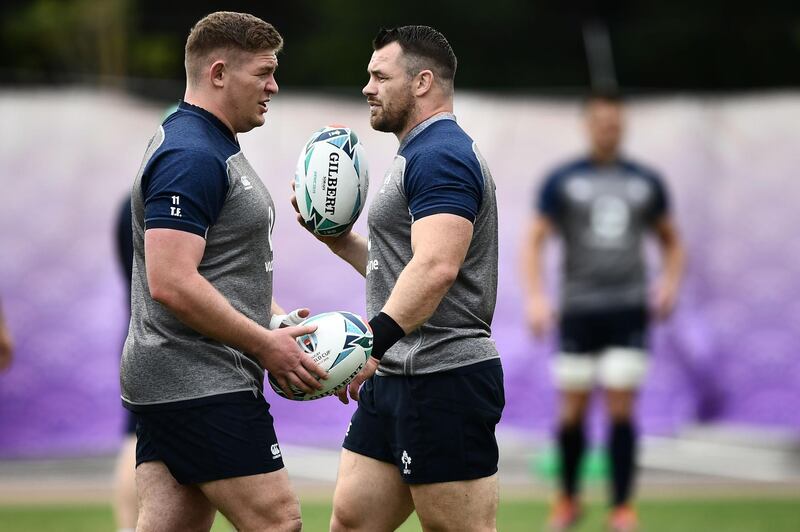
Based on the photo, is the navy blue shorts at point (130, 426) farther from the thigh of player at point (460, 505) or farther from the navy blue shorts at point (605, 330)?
the navy blue shorts at point (605, 330)

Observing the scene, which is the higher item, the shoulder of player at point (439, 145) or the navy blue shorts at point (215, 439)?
the shoulder of player at point (439, 145)

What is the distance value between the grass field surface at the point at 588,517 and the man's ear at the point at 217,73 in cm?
410

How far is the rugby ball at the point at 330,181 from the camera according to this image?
5.32 metres

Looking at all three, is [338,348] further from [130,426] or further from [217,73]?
[130,426]

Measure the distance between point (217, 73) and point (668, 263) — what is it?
5.23 m

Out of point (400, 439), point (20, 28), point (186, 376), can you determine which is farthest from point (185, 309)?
point (20, 28)

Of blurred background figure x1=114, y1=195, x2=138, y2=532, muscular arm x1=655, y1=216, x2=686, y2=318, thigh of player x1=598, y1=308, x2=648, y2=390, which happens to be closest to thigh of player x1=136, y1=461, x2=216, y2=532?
blurred background figure x1=114, y1=195, x2=138, y2=532

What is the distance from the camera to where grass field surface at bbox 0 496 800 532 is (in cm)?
862

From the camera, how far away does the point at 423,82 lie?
526cm

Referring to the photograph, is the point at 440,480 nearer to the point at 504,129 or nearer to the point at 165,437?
the point at 165,437

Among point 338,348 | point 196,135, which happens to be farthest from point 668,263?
point 196,135

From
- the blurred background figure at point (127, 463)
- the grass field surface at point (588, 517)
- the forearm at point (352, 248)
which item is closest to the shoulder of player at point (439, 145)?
the forearm at point (352, 248)

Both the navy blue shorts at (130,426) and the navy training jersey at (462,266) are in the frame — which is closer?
the navy training jersey at (462,266)

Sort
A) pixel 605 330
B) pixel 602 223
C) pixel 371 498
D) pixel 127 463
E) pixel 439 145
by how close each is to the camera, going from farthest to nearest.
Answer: pixel 602 223 → pixel 605 330 → pixel 127 463 → pixel 371 498 → pixel 439 145
